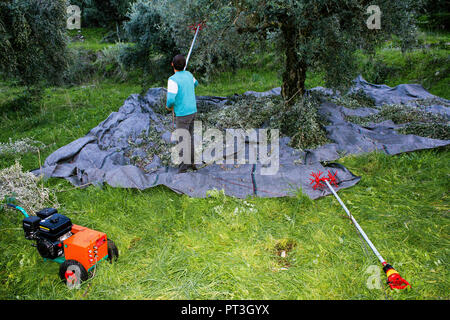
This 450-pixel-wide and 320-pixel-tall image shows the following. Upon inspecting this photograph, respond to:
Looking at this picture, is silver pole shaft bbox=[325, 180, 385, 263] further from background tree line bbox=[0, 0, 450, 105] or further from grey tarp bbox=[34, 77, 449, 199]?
background tree line bbox=[0, 0, 450, 105]

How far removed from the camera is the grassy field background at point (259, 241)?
2.87 m

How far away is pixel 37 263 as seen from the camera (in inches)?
130

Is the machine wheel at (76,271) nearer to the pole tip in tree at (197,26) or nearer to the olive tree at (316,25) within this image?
the olive tree at (316,25)

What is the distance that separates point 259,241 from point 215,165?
2027mm

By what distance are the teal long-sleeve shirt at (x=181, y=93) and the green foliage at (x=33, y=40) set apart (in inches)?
212

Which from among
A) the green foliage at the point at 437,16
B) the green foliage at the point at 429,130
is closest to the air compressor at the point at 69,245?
the green foliage at the point at 429,130

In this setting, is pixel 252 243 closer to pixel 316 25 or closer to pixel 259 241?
pixel 259 241

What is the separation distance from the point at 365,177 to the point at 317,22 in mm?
3020

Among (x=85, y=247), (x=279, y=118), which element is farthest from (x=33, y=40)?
(x=85, y=247)

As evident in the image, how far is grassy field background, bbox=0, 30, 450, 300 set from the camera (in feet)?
9.42

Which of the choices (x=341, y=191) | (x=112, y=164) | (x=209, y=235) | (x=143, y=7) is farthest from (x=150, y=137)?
(x=143, y=7)

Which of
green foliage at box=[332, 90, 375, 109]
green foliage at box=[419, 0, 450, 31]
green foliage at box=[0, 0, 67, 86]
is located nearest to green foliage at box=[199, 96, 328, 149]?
green foliage at box=[332, 90, 375, 109]
